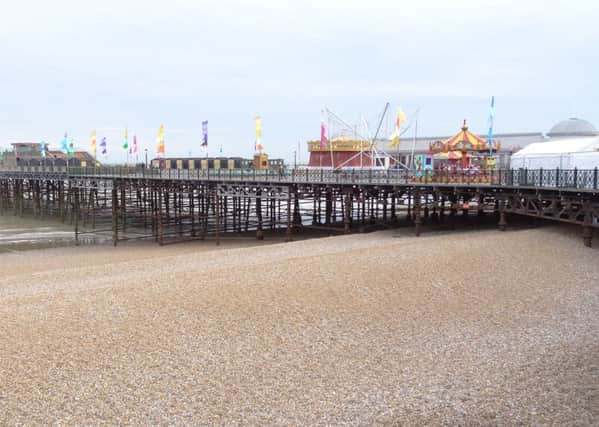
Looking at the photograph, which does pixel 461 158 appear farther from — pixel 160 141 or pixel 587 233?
pixel 160 141

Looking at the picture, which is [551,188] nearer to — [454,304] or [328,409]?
[454,304]

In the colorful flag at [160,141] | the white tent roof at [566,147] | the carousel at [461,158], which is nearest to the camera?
the white tent roof at [566,147]

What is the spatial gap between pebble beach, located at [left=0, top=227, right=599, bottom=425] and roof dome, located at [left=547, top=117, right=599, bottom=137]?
4124 centimetres

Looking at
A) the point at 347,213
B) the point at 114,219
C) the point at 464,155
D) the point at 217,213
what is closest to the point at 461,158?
the point at 464,155

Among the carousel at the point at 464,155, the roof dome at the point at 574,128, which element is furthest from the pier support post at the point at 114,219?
the roof dome at the point at 574,128

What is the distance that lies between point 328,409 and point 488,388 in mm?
2464

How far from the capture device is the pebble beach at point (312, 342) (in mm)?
8055

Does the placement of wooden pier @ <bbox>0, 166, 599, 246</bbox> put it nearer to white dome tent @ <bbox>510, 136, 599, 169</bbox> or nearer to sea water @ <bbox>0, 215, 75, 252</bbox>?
white dome tent @ <bbox>510, 136, 599, 169</bbox>

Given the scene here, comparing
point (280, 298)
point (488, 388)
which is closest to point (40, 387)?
point (280, 298)

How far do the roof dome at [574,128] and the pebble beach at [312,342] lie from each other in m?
41.2

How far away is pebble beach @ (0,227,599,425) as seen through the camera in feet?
26.4

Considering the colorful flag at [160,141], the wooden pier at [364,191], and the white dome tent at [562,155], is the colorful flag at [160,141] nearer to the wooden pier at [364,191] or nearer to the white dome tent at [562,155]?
the wooden pier at [364,191]

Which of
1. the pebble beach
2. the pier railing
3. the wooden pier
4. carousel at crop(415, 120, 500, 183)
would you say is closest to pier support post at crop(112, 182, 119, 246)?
the wooden pier

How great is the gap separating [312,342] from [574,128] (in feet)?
167
